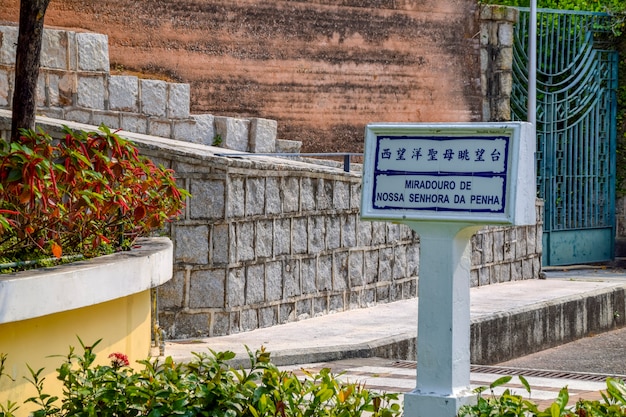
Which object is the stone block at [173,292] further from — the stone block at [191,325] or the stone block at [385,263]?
the stone block at [385,263]

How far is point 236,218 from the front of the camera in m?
9.20

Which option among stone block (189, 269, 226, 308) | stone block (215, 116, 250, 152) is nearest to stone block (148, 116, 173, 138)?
stone block (215, 116, 250, 152)

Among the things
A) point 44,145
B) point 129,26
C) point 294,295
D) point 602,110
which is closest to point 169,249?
point 44,145

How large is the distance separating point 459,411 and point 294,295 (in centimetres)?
549

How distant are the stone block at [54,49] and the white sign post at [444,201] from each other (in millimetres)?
6148

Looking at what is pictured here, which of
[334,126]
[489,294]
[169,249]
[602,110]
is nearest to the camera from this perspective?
[169,249]

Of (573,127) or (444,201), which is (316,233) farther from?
(573,127)

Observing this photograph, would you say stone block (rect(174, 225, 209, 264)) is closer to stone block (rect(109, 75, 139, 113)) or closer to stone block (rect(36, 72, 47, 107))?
stone block (rect(36, 72, 47, 107))

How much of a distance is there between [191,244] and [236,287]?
527 mm

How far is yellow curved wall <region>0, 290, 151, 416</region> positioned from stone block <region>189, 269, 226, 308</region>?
2676 mm

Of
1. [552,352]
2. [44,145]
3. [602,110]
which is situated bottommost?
[552,352]

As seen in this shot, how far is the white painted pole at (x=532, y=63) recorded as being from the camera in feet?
52.8

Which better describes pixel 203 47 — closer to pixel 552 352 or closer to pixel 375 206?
pixel 552 352

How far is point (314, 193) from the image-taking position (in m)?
10.2
